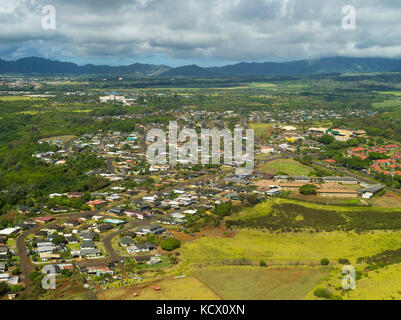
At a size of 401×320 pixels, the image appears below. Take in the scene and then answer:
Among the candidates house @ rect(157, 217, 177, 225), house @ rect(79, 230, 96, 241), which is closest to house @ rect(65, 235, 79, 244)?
house @ rect(79, 230, 96, 241)

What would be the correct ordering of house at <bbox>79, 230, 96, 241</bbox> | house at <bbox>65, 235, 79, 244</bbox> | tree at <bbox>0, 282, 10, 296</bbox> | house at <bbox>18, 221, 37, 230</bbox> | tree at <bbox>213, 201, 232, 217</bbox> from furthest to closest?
tree at <bbox>213, 201, 232, 217</bbox>
house at <bbox>18, 221, 37, 230</bbox>
house at <bbox>79, 230, 96, 241</bbox>
house at <bbox>65, 235, 79, 244</bbox>
tree at <bbox>0, 282, 10, 296</bbox>

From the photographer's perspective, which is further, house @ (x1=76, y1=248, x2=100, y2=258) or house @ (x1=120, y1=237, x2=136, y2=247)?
house @ (x1=120, y1=237, x2=136, y2=247)

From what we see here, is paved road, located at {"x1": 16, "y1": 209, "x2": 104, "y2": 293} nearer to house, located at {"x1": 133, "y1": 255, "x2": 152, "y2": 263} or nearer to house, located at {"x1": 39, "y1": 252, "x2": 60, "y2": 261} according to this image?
house, located at {"x1": 39, "y1": 252, "x2": 60, "y2": 261}

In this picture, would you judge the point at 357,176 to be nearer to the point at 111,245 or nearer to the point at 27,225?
the point at 111,245

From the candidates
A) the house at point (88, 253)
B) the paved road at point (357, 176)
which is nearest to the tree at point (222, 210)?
the house at point (88, 253)

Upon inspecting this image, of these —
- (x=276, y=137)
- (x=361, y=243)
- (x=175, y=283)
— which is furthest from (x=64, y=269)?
(x=276, y=137)

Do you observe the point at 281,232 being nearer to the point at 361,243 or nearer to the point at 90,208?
the point at 361,243
